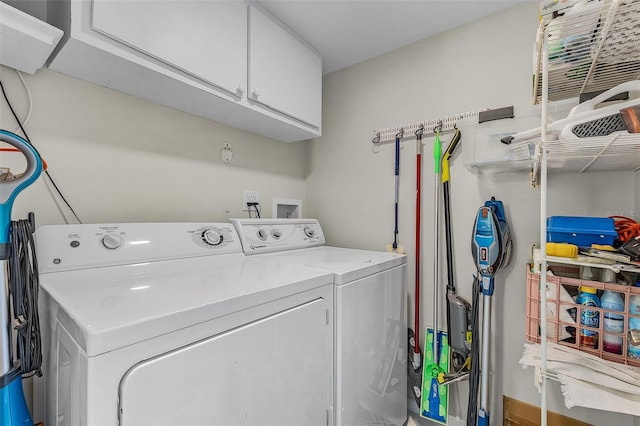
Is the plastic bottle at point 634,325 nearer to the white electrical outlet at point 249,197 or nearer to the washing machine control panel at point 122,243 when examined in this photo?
the washing machine control panel at point 122,243

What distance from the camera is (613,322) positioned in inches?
39.7

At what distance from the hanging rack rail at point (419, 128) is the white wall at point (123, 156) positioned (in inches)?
35.0

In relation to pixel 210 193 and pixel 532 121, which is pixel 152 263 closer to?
pixel 210 193

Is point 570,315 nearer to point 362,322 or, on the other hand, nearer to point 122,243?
point 362,322

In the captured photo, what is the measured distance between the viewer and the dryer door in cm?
65

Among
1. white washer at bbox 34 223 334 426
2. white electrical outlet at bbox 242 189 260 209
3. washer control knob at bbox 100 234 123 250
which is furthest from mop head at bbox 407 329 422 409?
washer control knob at bbox 100 234 123 250

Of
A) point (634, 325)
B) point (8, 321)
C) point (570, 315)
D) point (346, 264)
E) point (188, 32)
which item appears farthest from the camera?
point (346, 264)

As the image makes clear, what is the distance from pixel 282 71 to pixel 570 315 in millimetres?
1769

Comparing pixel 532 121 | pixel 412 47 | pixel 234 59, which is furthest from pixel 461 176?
pixel 234 59

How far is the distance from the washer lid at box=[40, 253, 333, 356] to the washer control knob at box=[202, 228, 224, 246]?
147 mm

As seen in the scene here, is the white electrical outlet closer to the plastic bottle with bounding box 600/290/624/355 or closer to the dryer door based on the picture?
the dryer door

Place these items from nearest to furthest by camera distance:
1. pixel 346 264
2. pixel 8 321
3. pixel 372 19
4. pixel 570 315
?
pixel 8 321, pixel 570 315, pixel 346 264, pixel 372 19

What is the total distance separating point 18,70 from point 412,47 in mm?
1996

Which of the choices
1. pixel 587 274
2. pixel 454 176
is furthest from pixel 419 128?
pixel 587 274
